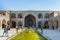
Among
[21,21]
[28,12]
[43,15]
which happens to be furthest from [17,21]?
[43,15]

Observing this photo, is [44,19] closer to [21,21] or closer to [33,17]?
[33,17]

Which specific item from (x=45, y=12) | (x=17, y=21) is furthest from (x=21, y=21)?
(x=45, y=12)

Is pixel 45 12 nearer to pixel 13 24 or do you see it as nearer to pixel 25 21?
pixel 25 21

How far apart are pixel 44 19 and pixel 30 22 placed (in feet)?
18.2

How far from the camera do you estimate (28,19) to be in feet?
187

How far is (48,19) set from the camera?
5403 cm

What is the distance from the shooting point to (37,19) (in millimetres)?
54344

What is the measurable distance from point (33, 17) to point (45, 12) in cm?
487

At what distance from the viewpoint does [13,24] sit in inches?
2170

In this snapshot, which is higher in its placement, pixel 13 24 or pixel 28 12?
pixel 28 12

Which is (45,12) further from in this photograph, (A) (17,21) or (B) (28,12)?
(A) (17,21)

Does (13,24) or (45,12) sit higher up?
(45,12)

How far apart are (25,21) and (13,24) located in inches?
179

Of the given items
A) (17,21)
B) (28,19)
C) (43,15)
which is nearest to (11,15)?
(17,21)
